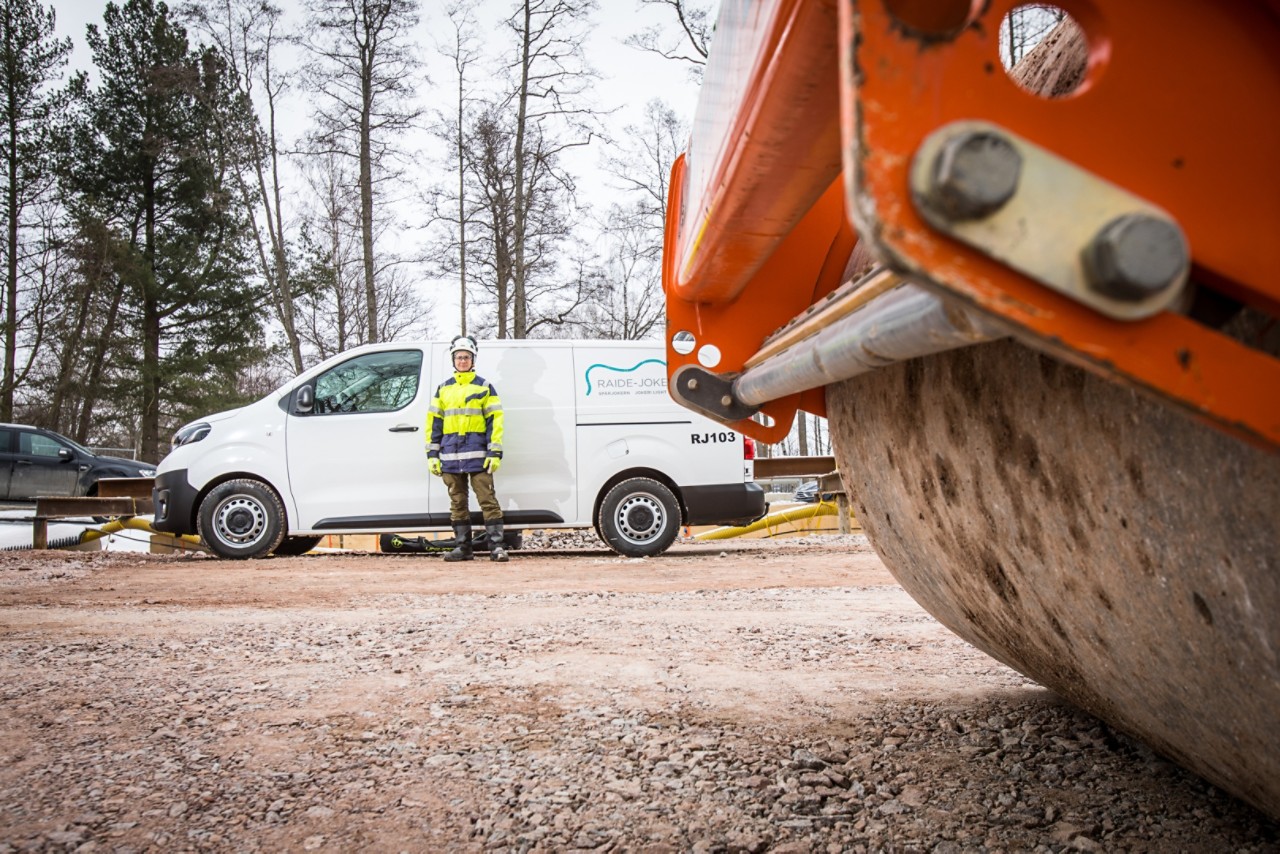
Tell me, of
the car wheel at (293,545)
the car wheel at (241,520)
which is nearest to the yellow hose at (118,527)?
the car wheel at (293,545)

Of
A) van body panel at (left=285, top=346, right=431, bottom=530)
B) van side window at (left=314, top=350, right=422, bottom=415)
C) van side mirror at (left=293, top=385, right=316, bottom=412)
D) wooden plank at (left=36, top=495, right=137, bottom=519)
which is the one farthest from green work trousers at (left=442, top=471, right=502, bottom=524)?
wooden plank at (left=36, top=495, right=137, bottom=519)

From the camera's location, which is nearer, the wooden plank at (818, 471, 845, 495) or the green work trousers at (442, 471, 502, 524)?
the green work trousers at (442, 471, 502, 524)

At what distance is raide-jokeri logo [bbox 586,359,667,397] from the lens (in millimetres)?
7820

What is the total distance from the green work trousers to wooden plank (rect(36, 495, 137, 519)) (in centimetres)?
444

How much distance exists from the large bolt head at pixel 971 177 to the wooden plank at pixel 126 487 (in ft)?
37.3

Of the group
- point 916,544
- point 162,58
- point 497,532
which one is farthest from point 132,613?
point 162,58

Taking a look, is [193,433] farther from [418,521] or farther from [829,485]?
[829,485]

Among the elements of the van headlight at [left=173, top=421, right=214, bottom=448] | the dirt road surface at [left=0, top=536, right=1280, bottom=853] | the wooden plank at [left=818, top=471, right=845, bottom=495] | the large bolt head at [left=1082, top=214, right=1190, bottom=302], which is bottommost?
the dirt road surface at [left=0, top=536, right=1280, bottom=853]

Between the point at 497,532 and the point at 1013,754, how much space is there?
19.6 ft

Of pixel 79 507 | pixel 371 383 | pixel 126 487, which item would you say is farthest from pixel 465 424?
pixel 126 487

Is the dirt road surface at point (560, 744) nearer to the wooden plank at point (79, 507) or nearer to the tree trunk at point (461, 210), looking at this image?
the wooden plank at point (79, 507)

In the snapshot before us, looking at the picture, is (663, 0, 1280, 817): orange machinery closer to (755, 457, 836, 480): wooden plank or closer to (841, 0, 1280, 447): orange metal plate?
(841, 0, 1280, 447): orange metal plate

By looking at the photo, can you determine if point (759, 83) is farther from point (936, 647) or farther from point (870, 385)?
point (936, 647)

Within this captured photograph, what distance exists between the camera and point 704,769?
6.13 feet
